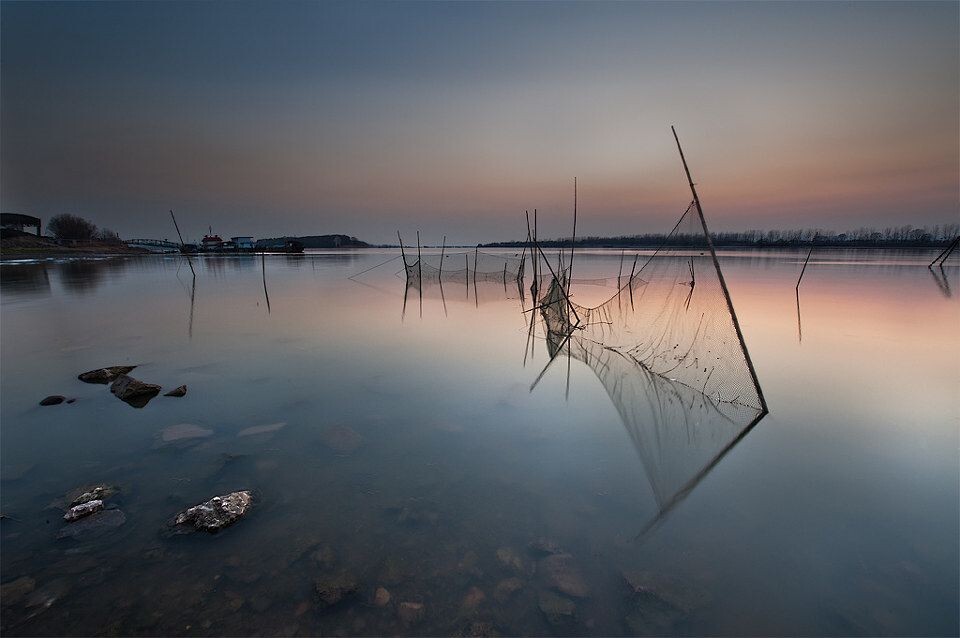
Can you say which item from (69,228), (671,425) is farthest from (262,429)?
(69,228)

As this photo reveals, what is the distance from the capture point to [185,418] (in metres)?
4.71

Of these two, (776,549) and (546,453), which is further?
(546,453)

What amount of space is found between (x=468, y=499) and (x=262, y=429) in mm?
2660

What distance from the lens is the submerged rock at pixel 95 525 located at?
283cm

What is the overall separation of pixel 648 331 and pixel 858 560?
7.09m

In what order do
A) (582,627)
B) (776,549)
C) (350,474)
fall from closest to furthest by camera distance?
(582,627), (776,549), (350,474)

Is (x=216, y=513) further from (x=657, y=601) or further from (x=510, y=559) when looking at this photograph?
(x=657, y=601)

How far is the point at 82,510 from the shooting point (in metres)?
3.00

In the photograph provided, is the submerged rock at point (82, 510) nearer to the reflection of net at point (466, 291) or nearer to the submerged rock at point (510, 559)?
the submerged rock at point (510, 559)

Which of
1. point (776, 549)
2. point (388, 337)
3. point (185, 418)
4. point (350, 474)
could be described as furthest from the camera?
point (388, 337)

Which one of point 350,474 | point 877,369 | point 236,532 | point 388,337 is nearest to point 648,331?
point 877,369

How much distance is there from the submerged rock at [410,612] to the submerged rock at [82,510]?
8.49ft

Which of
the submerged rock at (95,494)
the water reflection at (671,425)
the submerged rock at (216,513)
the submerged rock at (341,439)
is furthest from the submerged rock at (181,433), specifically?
the water reflection at (671,425)

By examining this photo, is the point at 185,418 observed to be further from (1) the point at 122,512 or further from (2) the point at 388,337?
(2) the point at 388,337
